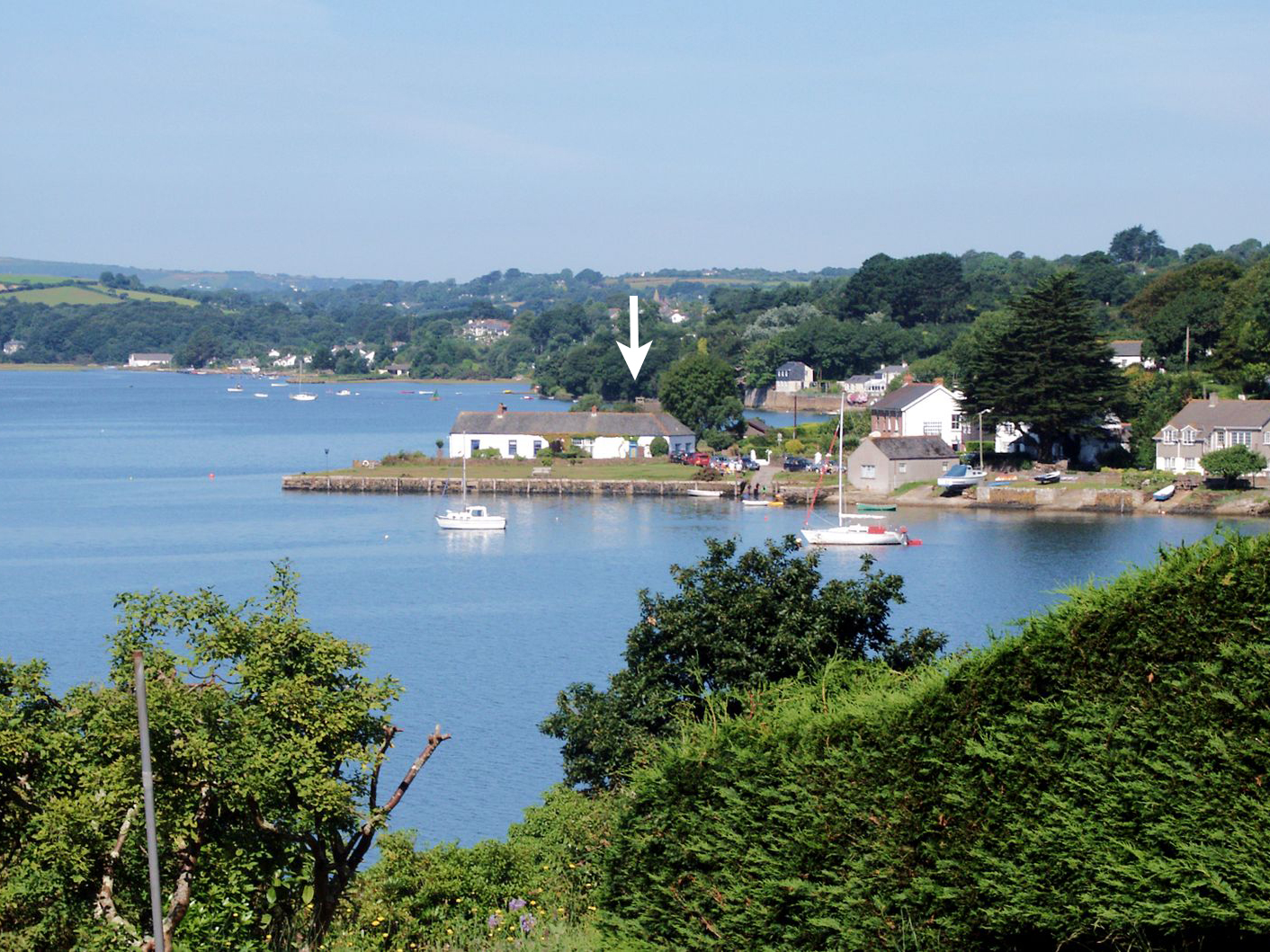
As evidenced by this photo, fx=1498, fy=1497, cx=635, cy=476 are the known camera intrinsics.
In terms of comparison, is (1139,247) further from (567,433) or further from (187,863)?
(187,863)

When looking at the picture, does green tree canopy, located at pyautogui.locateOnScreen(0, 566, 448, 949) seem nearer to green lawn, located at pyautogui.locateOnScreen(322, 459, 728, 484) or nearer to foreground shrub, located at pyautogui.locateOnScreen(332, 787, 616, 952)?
foreground shrub, located at pyautogui.locateOnScreen(332, 787, 616, 952)

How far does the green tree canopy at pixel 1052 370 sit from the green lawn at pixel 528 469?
559 inches

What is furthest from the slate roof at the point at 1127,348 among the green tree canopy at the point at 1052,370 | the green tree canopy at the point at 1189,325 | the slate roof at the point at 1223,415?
the slate roof at the point at 1223,415

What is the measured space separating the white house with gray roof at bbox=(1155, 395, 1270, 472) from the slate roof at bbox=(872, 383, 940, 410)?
1472 cm

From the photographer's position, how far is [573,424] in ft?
249

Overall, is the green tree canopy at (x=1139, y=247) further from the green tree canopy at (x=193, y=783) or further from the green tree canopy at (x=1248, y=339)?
the green tree canopy at (x=193, y=783)

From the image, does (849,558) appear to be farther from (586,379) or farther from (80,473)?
(586,379)

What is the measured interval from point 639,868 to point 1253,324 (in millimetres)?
65920

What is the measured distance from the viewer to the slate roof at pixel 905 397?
7469 centimetres

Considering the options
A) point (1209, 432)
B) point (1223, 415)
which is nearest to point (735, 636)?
point (1209, 432)

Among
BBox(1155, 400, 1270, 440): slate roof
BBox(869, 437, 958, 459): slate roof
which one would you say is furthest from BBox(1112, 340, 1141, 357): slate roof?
BBox(1155, 400, 1270, 440): slate roof

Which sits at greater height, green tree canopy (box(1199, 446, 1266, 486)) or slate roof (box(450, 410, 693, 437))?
slate roof (box(450, 410, 693, 437))

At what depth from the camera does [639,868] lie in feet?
28.8

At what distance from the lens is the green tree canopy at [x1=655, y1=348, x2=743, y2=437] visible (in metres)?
80.6
